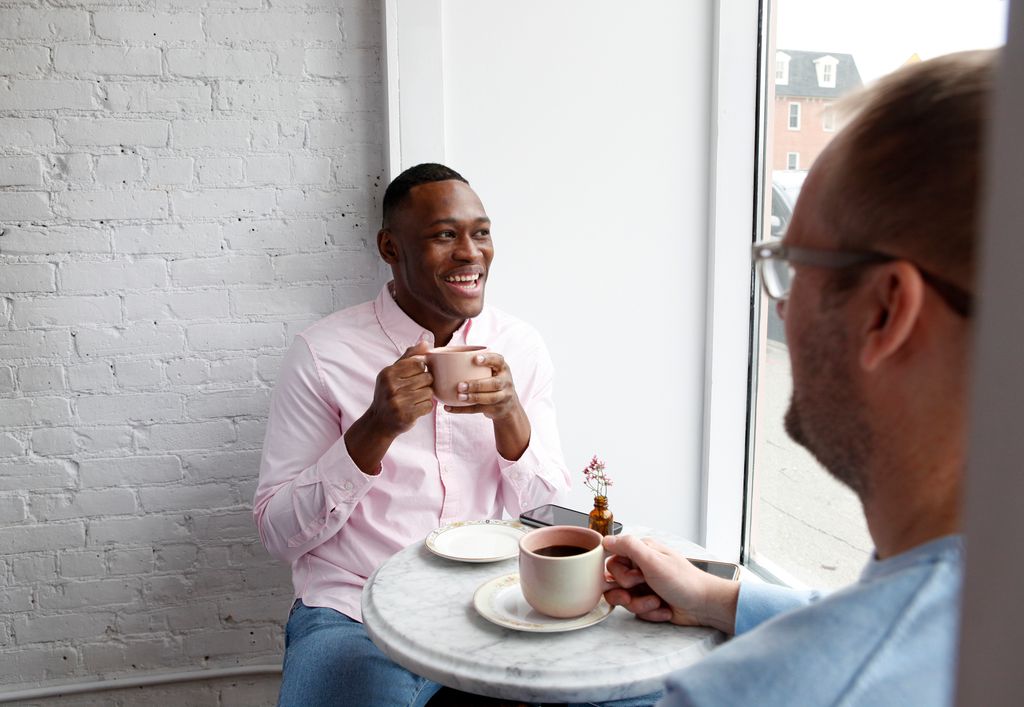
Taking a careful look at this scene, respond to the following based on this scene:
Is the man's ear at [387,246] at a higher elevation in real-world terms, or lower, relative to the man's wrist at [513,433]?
higher

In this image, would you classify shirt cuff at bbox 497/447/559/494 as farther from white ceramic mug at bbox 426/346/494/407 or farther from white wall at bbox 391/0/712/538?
white wall at bbox 391/0/712/538

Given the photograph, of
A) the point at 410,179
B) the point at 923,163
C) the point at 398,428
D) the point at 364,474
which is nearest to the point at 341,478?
the point at 364,474

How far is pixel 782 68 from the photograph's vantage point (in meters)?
2.26

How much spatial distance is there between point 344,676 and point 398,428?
0.45m

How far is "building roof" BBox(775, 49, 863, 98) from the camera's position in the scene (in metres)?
1.97

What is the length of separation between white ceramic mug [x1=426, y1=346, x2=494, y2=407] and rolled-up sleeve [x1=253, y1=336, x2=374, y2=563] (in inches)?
9.6

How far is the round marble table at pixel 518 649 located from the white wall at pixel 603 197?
3.79 ft

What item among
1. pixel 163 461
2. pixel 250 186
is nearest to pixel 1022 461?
pixel 250 186

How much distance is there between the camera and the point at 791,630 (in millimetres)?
650

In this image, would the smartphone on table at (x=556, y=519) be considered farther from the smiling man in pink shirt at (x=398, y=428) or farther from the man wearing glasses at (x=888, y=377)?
A: the man wearing glasses at (x=888, y=377)

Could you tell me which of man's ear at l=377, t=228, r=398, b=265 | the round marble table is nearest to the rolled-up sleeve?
man's ear at l=377, t=228, r=398, b=265

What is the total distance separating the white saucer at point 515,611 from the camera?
3.57ft

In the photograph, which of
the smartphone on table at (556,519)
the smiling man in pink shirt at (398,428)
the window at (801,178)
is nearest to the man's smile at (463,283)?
the smiling man in pink shirt at (398,428)

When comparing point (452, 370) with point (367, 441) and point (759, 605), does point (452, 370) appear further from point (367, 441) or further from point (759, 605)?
point (759, 605)
